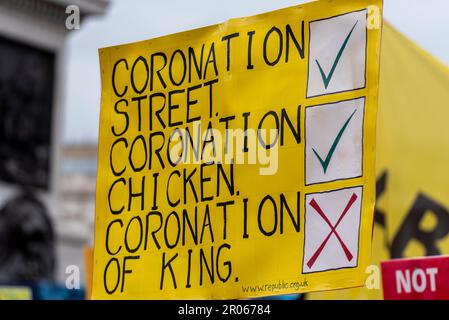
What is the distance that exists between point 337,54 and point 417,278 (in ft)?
7.06

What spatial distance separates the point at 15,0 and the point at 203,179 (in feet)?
132

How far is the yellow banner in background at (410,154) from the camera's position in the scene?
10203mm

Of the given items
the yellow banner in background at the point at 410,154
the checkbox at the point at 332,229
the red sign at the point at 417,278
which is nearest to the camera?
the checkbox at the point at 332,229

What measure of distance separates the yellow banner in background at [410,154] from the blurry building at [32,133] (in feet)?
106

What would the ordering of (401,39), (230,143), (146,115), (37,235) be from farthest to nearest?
1. (37,235)
2. (401,39)
3. (146,115)
4. (230,143)

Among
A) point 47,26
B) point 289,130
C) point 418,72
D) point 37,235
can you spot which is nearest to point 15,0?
point 47,26

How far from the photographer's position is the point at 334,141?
6859mm

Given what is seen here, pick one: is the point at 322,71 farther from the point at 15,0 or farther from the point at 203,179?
the point at 15,0

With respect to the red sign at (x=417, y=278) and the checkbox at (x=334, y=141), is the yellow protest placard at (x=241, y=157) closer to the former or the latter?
the checkbox at (x=334, y=141)

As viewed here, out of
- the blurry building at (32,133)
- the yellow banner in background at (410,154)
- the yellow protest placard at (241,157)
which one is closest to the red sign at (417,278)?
the yellow banner in background at (410,154)

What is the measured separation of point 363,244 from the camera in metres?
6.63

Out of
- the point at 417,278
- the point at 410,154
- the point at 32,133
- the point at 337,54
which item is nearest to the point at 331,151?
the point at 337,54

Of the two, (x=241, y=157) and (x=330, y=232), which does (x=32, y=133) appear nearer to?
(x=241, y=157)
